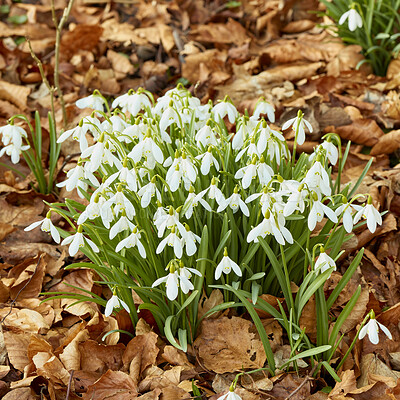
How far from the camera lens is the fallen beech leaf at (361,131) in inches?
118

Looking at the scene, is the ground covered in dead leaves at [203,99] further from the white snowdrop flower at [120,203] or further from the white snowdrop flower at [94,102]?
the white snowdrop flower at [94,102]

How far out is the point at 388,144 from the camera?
2.93 meters

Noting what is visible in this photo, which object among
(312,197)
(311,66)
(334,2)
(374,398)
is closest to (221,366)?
(374,398)

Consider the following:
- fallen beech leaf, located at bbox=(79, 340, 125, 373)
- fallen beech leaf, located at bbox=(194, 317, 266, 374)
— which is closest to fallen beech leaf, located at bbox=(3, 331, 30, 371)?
fallen beech leaf, located at bbox=(79, 340, 125, 373)

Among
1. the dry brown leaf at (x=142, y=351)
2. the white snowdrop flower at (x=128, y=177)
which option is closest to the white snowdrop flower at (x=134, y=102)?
the white snowdrop flower at (x=128, y=177)

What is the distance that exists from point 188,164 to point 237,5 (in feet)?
10.8

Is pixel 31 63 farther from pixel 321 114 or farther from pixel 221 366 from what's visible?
pixel 221 366

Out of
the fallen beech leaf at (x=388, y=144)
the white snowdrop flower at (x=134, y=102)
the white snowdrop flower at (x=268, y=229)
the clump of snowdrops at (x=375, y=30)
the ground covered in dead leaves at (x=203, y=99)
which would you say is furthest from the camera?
the clump of snowdrops at (x=375, y=30)

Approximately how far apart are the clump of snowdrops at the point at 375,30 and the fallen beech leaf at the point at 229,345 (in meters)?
2.26

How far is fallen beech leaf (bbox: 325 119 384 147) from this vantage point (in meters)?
3.01

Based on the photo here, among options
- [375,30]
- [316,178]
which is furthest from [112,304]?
[375,30]

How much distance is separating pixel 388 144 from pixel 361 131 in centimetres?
18

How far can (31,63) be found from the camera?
414cm

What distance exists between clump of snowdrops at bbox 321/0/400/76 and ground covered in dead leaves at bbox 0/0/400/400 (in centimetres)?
10
